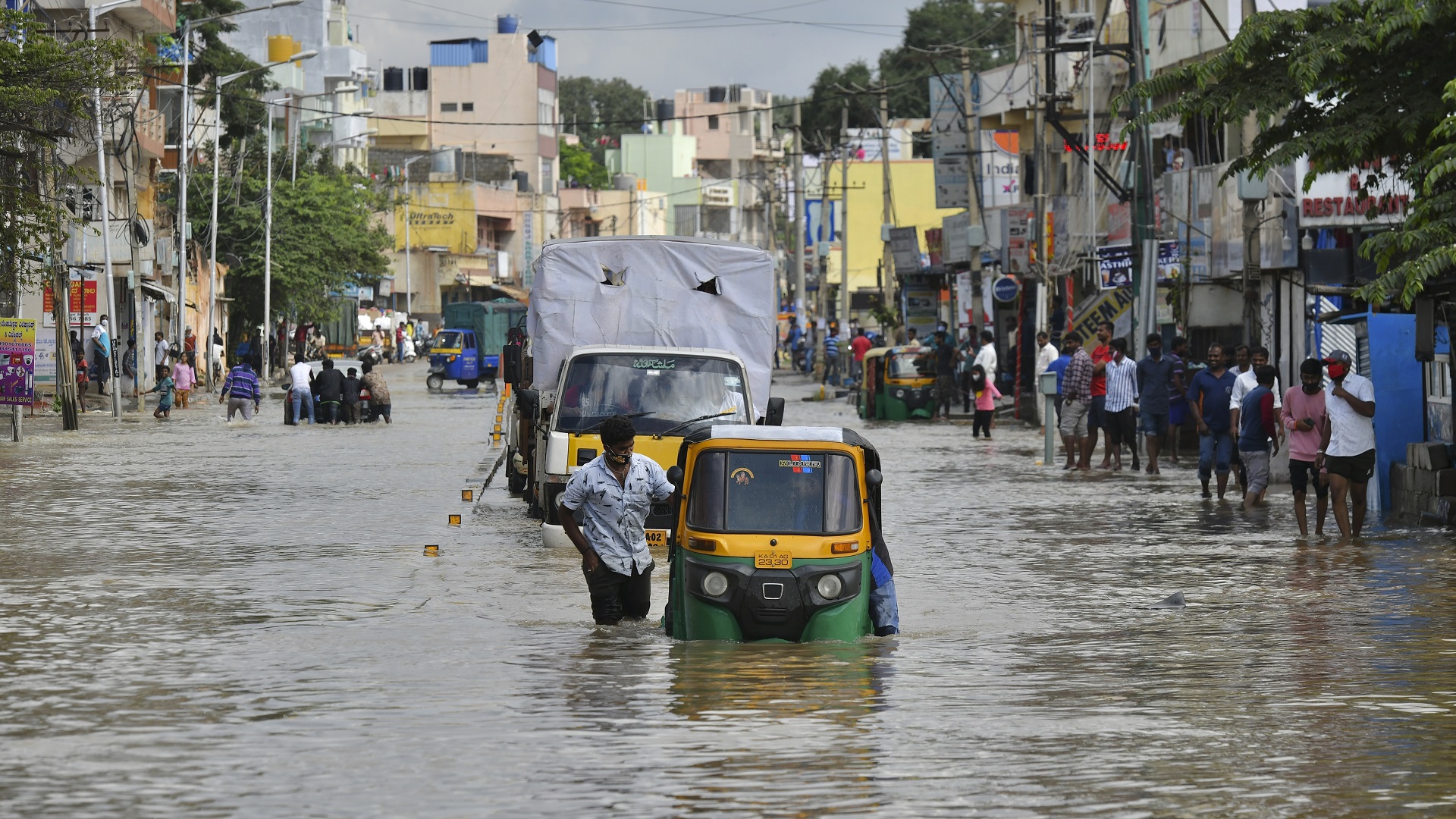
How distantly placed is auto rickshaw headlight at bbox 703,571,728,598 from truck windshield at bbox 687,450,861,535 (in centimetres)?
25

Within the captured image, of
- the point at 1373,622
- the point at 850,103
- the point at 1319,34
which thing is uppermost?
the point at 850,103

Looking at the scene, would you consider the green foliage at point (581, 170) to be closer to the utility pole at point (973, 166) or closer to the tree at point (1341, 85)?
the utility pole at point (973, 166)

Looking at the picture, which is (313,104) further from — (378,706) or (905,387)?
Answer: (378,706)

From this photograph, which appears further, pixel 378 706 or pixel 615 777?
pixel 378 706

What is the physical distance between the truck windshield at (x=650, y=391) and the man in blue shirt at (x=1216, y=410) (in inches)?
217

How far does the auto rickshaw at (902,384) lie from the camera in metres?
42.0

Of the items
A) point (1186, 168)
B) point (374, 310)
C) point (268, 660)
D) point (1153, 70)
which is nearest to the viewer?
point (268, 660)

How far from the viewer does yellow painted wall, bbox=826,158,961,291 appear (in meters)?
96.6

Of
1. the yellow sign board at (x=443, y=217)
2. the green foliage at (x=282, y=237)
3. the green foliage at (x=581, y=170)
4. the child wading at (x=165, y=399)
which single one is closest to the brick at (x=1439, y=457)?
the child wading at (x=165, y=399)

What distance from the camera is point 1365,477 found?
18.2 m

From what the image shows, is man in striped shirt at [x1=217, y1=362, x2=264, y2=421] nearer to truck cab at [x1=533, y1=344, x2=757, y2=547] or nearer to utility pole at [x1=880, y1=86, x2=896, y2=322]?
truck cab at [x1=533, y1=344, x2=757, y2=547]

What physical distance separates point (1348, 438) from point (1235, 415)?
11.7 ft

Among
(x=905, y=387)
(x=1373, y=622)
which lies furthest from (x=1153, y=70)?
(x=1373, y=622)

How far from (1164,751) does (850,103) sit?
363 feet
